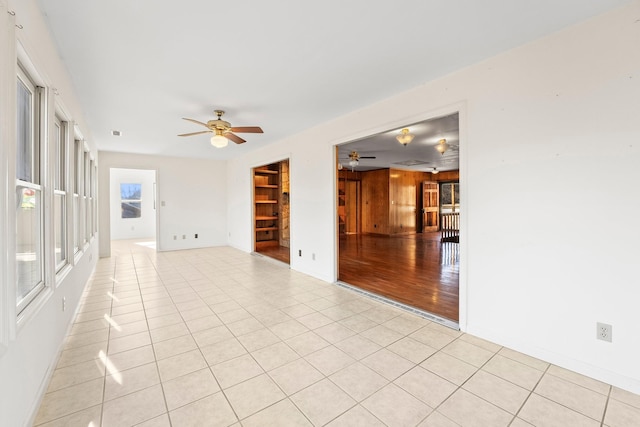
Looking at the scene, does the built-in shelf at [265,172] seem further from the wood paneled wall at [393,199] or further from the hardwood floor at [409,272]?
the wood paneled wall at [393,199]

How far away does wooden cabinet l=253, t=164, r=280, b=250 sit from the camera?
7.87 m

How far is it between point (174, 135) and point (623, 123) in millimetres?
5638

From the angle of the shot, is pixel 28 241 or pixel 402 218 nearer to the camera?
pixel 28 241

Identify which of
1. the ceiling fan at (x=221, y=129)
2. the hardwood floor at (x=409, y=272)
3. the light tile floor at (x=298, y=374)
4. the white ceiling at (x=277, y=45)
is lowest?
the light tile floor at (x=298, y=374)

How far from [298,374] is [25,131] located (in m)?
2.48

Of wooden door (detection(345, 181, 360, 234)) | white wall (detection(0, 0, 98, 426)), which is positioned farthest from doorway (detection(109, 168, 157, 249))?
white wall (detection(0, 0, 98, 426))

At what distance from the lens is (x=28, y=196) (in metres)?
1.84

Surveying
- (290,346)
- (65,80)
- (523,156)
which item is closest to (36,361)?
(290,346)

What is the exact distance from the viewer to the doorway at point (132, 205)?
9.63m

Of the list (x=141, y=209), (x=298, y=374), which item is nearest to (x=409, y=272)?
(x=298, y=374)

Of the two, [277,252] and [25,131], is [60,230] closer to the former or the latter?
[25,131]

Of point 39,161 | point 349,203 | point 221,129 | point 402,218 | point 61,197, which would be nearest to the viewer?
point 39,161

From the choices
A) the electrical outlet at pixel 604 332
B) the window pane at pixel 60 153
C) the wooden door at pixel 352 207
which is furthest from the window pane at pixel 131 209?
the electrical outlet at pixel 604 332

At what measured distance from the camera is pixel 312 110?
3.72 metres
